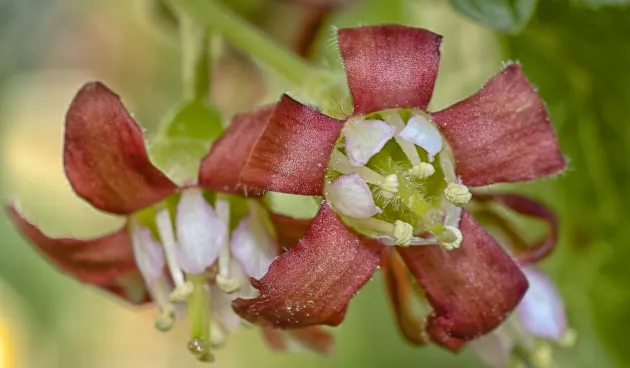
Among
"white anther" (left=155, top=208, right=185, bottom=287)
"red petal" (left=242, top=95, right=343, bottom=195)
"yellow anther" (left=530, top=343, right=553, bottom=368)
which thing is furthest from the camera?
"yellow anther" (left=530, top=343, right=553, bottom=368)

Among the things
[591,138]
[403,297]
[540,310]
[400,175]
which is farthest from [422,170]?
[591,138]

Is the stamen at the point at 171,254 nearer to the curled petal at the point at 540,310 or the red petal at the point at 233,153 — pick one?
the red petal at the point at 233,153

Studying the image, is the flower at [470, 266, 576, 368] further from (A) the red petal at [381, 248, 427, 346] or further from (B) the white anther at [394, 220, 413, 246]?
(B) the white anther at [394, 220, 413, 246]

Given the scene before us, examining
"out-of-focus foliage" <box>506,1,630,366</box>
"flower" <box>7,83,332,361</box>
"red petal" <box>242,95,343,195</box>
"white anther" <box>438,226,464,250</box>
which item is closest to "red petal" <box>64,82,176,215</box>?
"flower" <box>7,83,332,361</box>

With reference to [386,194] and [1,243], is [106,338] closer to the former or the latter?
[1,243]

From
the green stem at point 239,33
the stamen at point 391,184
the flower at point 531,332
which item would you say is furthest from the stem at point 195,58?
the flower at point 531,332

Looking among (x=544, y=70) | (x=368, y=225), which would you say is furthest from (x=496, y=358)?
(x=544, y=70)
